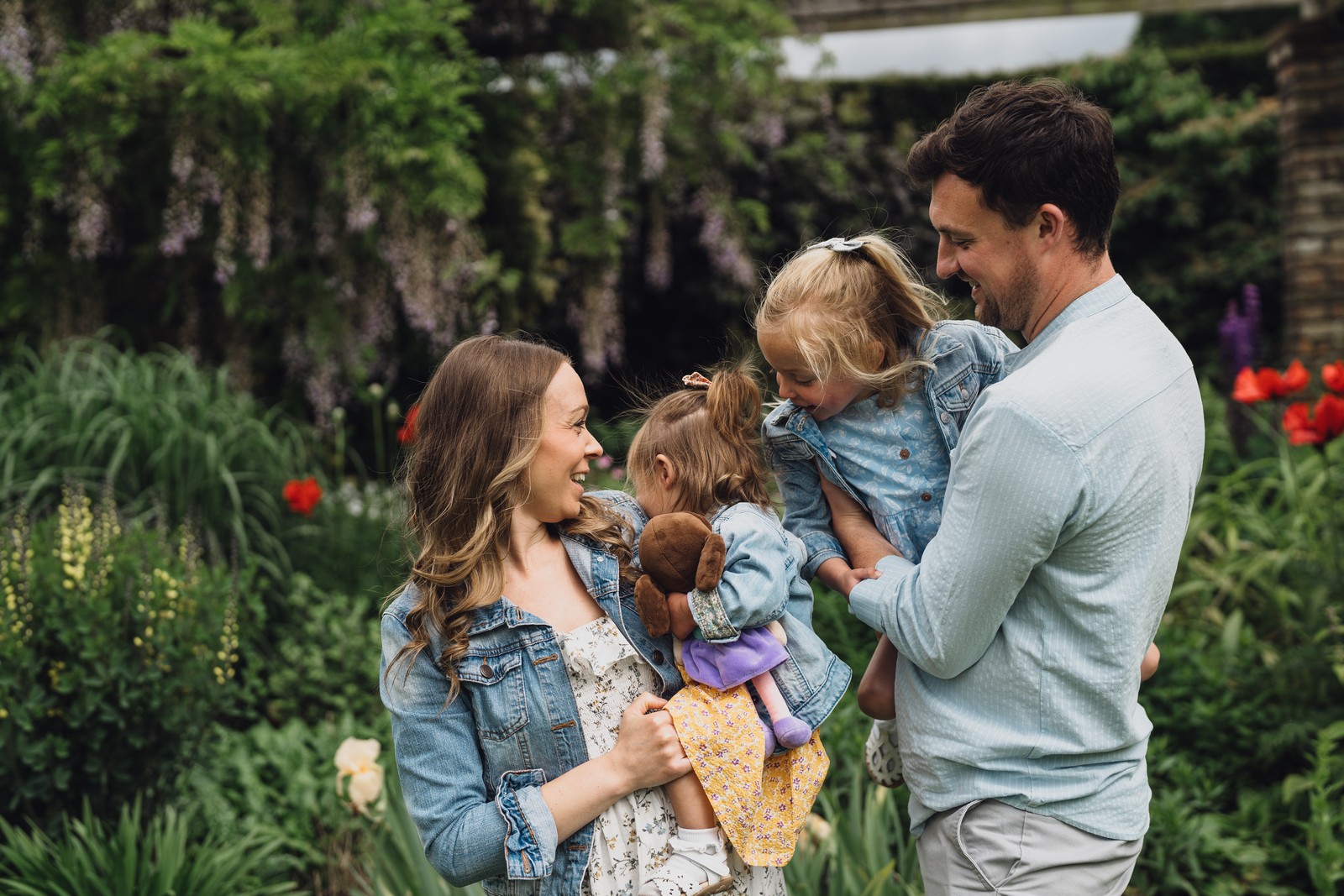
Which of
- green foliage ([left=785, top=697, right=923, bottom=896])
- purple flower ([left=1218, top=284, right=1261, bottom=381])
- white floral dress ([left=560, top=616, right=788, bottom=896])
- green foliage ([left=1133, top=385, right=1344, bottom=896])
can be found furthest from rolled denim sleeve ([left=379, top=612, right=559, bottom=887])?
purple flower ([left=1218, top=284, right=1261, bottom=381])

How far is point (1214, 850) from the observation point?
3.11 m

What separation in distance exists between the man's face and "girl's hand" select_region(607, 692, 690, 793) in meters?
0.77

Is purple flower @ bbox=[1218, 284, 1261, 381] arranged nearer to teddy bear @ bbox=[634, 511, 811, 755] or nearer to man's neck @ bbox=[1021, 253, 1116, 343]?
man's neck @ bbox=[1021, 253, 1116, 343]

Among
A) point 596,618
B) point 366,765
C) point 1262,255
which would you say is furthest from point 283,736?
point 1262,255

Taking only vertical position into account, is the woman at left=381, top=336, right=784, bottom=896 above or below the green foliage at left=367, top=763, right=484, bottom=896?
above

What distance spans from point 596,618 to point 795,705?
336 mm

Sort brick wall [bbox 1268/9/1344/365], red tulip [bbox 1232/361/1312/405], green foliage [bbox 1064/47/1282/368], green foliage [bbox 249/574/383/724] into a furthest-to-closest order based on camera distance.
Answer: green foliage [bbox 1064/47/1282/368] < brick wall [bbox 1268/9/1344/365] < green foliage [bbox 249/574/383/724] < red tulip [bbox 1232/361/1312/405]

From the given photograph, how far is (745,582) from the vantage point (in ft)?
5.18

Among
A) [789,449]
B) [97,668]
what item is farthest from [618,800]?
[97,668]

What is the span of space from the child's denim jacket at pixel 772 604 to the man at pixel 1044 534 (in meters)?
0.13

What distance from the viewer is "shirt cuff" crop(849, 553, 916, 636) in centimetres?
156

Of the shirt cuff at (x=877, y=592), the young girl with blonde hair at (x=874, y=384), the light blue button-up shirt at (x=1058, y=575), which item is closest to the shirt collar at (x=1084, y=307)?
the light blue button-up shirt at (x=1058, y=575)

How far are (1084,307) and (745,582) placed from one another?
2.02 feet

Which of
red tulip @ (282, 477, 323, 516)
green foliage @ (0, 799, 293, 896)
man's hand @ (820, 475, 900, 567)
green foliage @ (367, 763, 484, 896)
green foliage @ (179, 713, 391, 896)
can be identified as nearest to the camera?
man's hand @ (820, 475, 900, 567)
